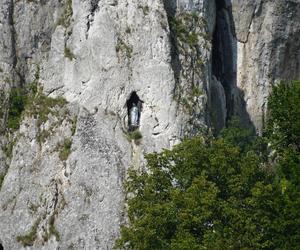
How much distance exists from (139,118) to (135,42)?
4321mm

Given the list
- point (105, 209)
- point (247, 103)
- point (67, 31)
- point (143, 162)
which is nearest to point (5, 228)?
point (105, 209)

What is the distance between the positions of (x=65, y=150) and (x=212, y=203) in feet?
39.0

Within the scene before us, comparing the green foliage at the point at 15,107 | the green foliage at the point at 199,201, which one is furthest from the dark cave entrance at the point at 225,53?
the green foliage at the point at 199,201

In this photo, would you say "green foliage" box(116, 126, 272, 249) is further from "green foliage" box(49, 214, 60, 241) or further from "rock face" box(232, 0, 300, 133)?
"rock face" box(232, 0, 300, 133)

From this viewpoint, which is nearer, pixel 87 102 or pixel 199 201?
pixel 199 201

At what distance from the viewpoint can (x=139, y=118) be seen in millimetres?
37125

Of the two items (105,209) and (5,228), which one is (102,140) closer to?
(105,209)

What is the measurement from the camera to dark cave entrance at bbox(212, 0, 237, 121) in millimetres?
49531

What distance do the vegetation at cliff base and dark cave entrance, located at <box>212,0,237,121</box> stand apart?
1854 cm

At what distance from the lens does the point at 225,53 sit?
50.7 meters

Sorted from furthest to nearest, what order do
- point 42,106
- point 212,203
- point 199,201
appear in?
point 42,106 < point 199,201 < point 212,203

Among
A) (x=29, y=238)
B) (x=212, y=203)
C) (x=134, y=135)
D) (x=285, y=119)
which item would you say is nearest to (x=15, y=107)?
(x=134, y=135)

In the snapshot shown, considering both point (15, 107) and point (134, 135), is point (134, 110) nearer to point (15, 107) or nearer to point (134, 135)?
point (134, 135)

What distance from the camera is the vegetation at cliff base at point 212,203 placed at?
87.6 feet
